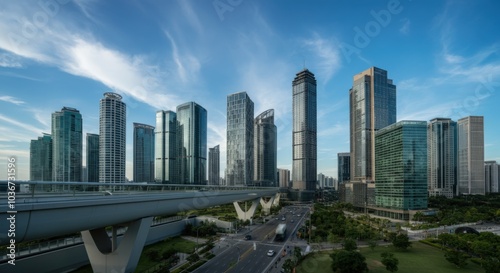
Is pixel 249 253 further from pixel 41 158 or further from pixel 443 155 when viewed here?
pixel 443 155

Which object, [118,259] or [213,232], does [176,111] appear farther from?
[118,259]

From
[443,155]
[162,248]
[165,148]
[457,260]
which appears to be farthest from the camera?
[165,148]

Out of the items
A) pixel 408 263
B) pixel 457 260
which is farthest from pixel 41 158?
pixel 457 260

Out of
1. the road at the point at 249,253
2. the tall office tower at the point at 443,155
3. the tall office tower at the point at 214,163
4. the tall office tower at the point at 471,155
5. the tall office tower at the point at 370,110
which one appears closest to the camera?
the road at the point at 249,253

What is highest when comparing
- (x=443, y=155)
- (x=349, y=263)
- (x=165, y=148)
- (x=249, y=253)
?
(x=165, y=148)

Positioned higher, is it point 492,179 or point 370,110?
point 370,110

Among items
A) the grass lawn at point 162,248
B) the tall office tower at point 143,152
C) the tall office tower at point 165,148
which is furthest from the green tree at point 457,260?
the tall office tower at point 143,152

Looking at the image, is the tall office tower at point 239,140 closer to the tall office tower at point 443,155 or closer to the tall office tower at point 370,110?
the tall office tower at point 370,110

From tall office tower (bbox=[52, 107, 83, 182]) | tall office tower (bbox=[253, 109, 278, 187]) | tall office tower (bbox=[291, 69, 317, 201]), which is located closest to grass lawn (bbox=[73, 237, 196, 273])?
tall office tower (bbox=[52, 107, 83, 182])
